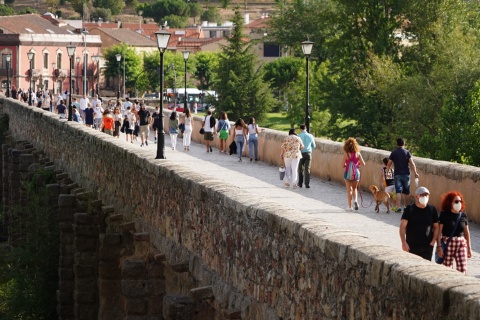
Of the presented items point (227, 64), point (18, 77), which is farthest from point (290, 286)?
point (18, 77)

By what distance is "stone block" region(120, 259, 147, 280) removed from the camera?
16859 mm

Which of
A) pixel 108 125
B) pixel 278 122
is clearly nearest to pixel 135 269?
pixel 108 125

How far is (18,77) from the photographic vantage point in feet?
393

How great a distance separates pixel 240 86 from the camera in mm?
78938

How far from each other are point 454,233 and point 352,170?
851 centimetres

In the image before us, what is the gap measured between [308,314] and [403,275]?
2.14m

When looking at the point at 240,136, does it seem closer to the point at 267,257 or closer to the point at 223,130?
the point at 223,130

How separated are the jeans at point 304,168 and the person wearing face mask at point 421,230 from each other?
1187cm

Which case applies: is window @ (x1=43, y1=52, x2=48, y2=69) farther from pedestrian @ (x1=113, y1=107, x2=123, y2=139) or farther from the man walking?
the man walking

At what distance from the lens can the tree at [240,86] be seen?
78.9 m

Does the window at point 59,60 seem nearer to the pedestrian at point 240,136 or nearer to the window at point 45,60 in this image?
the window at point 45,60

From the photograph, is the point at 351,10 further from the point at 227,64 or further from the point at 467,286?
the point at 467,286

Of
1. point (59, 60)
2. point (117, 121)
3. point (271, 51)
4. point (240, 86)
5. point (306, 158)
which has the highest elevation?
point (306, 158)

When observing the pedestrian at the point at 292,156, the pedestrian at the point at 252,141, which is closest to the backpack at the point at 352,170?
the pedestrian at the point at 292,156
